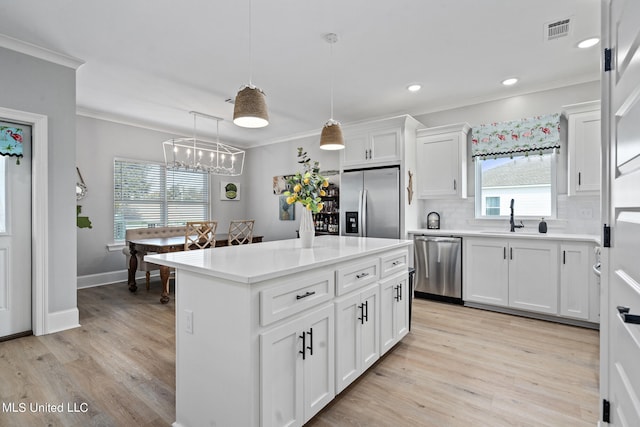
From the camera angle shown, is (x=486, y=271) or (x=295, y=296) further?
(x=486, y=271)

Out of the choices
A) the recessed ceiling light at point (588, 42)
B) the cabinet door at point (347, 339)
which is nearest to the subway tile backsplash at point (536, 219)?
the recessed ceiling light at point (588, 42)

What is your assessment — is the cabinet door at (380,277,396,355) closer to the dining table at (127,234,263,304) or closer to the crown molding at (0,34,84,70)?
the dining table at (127,234,263,304)

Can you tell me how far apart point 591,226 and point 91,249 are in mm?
6693

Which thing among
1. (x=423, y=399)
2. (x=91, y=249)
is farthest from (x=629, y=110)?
(x=91, y=249)

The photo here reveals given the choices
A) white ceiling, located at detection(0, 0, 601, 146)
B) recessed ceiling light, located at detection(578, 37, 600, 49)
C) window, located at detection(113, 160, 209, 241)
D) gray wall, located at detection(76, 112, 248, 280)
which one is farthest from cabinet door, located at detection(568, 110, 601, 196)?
gray wall, located at detection(76, 112, 248, 280)

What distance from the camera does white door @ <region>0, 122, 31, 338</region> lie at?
297 cm

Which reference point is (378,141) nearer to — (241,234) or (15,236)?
(241,234)

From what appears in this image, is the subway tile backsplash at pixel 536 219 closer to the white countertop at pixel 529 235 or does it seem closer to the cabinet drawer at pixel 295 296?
the white countertop at pixel 529 235

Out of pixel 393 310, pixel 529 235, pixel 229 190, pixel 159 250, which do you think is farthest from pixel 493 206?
pixel 229 190

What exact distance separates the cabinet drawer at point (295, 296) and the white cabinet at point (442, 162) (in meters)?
3.01

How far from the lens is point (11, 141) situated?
2.96 metres

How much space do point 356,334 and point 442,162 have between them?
10.00ft

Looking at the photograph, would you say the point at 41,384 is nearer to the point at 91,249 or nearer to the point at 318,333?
the point at 318,333

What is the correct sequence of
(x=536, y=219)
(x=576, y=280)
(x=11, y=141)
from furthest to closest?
(x=536, y=219) < (x=576, y=280) < (x=11, y=141)
